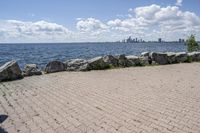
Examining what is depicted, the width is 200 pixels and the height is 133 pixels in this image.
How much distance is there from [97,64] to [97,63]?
0.21ft

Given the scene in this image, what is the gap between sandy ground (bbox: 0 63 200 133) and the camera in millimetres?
4637

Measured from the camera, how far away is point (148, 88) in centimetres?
817

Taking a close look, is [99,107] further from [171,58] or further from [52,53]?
[52,53]

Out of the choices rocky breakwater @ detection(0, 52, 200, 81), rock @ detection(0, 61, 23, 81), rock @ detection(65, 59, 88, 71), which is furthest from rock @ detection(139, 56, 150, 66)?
rock @ detection(0, 61, 23, 81)

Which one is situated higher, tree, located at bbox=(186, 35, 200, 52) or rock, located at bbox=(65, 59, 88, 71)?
tree, located at bbox=(186, 35, 200, 52)

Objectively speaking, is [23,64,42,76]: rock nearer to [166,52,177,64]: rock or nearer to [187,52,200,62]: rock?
[166,52,177,64]: rock

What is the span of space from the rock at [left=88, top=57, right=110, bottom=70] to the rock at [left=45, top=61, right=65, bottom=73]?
169 cm

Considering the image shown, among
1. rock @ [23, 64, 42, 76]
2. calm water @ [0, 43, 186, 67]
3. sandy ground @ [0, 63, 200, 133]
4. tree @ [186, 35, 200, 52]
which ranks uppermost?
tree @ [186, 35, 200, 52]

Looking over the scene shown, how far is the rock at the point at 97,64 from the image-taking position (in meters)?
12.6

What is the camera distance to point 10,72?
9.84 m

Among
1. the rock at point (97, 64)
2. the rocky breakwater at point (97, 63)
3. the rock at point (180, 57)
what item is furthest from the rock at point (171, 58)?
the rock at point (97, 64)

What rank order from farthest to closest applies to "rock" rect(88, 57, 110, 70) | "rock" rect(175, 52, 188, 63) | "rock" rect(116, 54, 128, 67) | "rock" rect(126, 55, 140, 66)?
"rock" rect(175, 52, 188, 63) < "rock" rect(126, 55, 140, 66) < "rock" rect(116, 54, 128, 67) < "rock" rect(88, 57, 110, 70)

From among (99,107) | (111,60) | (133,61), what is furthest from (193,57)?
(99,107)

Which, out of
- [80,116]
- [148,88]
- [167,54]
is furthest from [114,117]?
[167,54]
